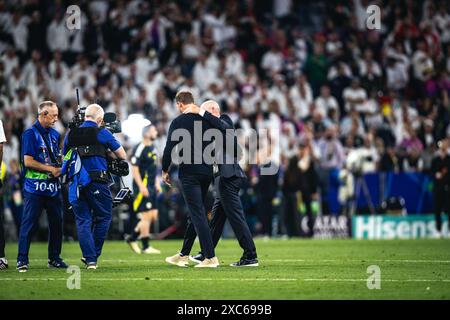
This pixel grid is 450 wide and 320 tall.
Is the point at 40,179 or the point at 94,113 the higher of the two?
the point at 94,113

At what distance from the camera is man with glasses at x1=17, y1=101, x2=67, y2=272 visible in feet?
49.0

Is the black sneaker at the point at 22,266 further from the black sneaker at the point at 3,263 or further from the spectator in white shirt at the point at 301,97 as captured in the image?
the spectator in white shirt at the point at 301,97

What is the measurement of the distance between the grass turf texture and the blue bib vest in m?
1.20

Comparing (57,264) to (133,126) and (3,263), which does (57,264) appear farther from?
(133,126)

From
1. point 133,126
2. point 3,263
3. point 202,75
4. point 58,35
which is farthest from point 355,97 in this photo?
point 3,263

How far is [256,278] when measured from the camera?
13.4m

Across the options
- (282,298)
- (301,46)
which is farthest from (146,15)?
(282,298)

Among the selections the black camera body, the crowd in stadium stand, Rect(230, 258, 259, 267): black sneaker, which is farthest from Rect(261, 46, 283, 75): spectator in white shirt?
Rect(230, 258, 259, 267): black sneaker

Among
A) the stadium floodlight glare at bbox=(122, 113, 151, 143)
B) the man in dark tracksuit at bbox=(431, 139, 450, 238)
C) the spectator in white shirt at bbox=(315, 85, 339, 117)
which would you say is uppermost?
the spectator in white shirt at bbox=(315, 85, 339, 117)

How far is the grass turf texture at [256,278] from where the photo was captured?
1161 cm

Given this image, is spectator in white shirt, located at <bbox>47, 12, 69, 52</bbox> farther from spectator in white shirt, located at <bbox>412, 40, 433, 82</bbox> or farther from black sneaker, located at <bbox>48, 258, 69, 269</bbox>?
black sneaker, located at <bbox>48, 258, 69, 269</bbox>

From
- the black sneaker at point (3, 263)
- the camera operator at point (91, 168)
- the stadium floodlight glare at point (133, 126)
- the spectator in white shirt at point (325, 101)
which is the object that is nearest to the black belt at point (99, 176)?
the camera operator at point (91, 168)

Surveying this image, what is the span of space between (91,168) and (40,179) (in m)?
0.86
